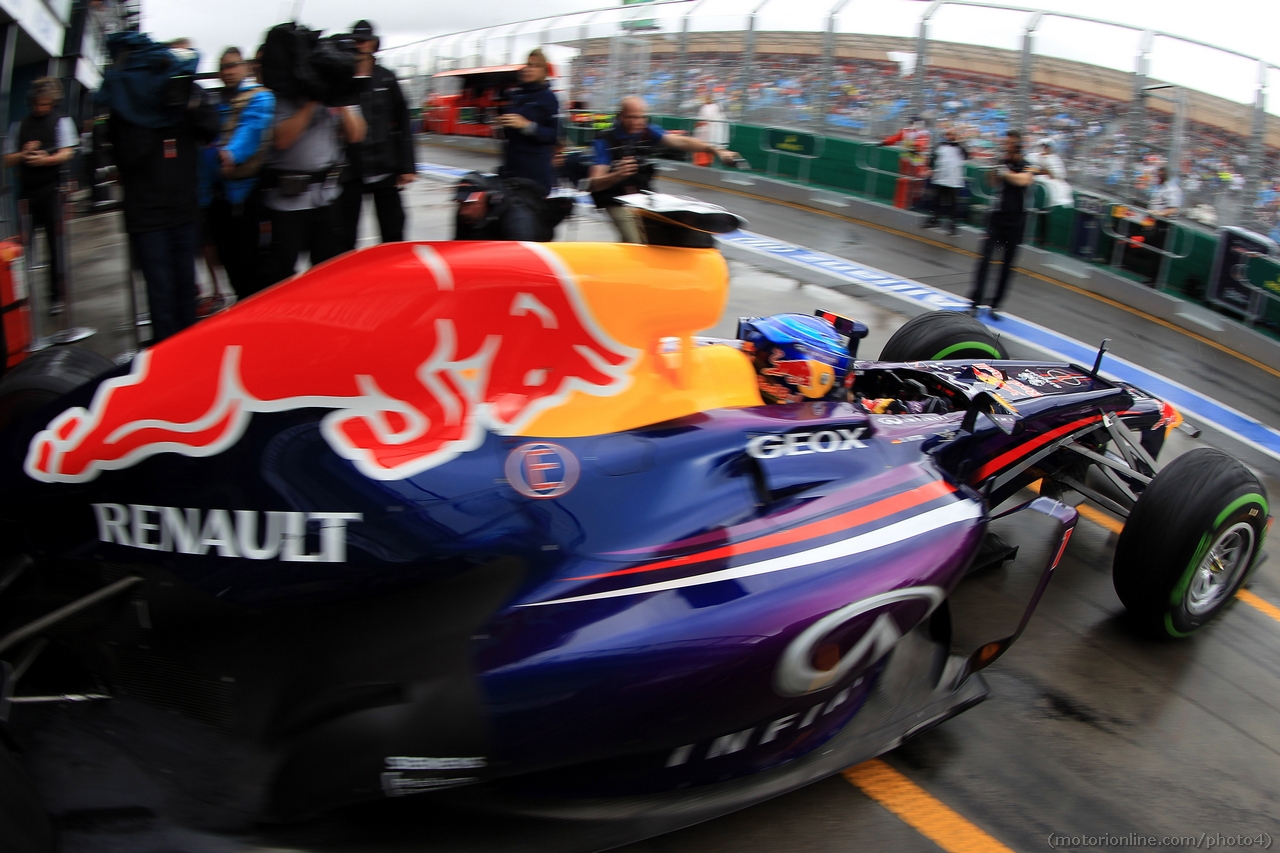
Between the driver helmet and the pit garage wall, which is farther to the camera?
the pit garage wall

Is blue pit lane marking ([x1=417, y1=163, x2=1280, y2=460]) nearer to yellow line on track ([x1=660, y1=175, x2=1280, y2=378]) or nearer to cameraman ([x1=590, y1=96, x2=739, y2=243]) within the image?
cameraman ([x1=590, y1=96, x2=739, y2=243])

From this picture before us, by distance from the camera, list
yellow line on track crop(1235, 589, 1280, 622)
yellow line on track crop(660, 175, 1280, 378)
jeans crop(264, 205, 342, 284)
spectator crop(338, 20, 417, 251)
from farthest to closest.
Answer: yellow line on track crop(660, 175, 1280, 378) → spectator crop(338, 20, 417, 251) → jeans crop(264, 205, 342, 284) → yellow line on track crop(1235, 589, 1280, 622)

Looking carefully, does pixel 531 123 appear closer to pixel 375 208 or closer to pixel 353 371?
pixel 375 208

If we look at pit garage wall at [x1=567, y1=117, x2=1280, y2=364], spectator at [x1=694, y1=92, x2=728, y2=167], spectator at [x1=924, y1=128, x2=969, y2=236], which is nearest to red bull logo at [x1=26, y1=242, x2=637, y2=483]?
pit garage wall at [x1=567, y1=117, x2=1280, y2=364]

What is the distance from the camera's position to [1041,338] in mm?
8539

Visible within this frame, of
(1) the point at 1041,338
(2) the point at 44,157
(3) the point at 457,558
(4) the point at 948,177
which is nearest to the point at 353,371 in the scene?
(3) the point at 457,558

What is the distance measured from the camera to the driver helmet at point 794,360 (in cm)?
357

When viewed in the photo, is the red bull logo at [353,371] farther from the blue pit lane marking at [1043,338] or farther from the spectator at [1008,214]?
the spectator at [1008,214]

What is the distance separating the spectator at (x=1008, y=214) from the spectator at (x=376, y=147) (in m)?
5.47

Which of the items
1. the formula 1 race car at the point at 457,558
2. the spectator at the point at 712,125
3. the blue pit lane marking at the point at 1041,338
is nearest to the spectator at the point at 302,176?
the formula 1 race car at the point at 457,558

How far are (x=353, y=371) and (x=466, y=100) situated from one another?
23876 millimetres

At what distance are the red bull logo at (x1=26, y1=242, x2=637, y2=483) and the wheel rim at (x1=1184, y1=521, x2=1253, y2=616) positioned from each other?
9.70ft

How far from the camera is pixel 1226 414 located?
23.8 ft

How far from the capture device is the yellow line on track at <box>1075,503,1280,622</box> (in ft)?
14.4
